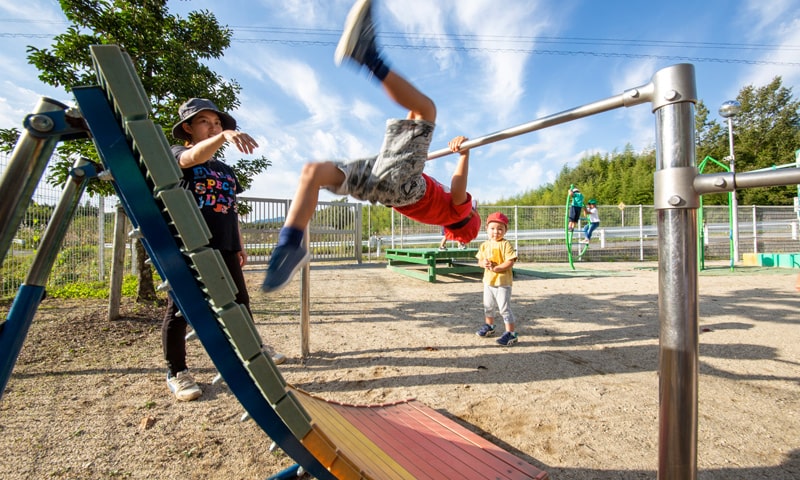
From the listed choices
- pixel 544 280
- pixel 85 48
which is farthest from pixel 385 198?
pixel 544 280

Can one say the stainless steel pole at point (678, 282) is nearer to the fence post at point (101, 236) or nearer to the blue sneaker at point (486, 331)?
the blue sneaker at point (486, 331)

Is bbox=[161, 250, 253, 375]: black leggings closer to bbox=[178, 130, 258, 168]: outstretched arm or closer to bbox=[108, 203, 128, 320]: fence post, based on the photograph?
bbox=[178, 130, 258, 168]: outstretched arm

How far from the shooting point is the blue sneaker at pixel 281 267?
4.98 ft

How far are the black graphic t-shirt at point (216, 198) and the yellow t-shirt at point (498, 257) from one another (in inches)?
95.9

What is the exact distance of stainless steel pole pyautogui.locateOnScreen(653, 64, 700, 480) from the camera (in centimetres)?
112

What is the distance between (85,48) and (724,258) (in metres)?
20.8

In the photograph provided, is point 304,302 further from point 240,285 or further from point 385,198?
point 385,198

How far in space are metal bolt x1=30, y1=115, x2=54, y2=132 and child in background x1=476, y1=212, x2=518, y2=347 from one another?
323 cm

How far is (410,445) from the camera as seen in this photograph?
1.76 meters

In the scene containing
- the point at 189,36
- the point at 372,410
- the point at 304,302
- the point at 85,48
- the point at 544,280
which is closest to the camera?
the point at 372,410

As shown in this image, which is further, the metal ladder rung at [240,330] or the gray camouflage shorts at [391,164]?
the gray camouflage shorts at [391,164]

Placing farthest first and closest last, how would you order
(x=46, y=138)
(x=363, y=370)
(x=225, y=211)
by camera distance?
(x=363, y=370), (x=225, y=211), (x=46, y=138)

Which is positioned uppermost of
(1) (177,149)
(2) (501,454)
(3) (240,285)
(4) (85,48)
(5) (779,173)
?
(4) (85,48)

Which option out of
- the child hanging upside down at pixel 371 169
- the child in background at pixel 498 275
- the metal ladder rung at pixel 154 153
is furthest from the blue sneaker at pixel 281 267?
the child in background at pixel 498 275
